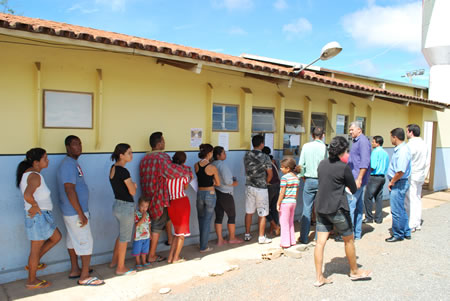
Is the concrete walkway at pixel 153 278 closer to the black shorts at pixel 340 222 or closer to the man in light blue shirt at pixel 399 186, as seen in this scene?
the black shorts at pixel 340 222

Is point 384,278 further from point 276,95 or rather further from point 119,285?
point 276,95

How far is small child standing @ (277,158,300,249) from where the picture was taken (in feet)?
18.5

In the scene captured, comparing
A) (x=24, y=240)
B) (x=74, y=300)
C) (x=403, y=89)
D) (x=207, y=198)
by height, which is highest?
(x=403, y=89)

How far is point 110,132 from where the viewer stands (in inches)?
192

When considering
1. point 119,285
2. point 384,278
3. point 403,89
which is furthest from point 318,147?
point 403,89

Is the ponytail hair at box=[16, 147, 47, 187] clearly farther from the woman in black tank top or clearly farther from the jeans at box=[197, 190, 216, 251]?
the jeans at box=[197, 190, 216, 251]

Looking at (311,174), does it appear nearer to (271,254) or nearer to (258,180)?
(258,180)

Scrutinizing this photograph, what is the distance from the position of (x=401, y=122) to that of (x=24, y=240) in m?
10.8

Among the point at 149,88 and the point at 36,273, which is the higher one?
the point at 149,88

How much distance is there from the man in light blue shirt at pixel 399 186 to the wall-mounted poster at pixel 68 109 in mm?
5208

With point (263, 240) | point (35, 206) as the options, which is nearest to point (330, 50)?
point (263, 240)

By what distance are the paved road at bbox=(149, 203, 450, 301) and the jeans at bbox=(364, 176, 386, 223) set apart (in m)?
1.53

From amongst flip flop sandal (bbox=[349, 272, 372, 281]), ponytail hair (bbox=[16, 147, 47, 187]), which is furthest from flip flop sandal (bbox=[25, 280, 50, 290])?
flip flop sandal (bbox=[349, 272, 372, 281])

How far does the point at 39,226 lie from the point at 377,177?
22.0 feet
